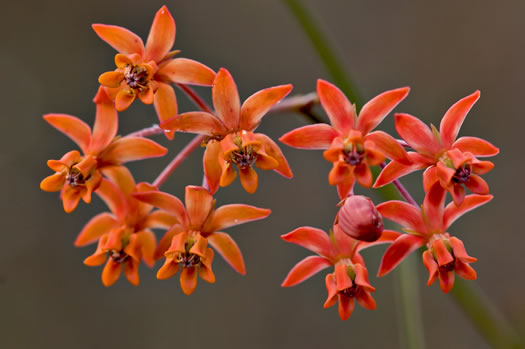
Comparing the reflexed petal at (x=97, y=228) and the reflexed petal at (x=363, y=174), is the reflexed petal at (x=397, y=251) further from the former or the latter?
the reflexed petal at (x=97, y=228)

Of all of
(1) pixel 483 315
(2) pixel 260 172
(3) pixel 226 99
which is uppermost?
(2) pixel 260 172

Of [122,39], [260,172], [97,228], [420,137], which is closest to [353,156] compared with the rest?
[420,137]

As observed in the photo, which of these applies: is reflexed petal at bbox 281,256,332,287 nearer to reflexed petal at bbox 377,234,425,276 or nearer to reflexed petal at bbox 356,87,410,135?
reflexed petal at bbox 377,234,425,276

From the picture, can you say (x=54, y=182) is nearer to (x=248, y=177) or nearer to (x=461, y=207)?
(x=248, y=177)

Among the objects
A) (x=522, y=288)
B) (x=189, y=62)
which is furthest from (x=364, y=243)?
(x=522, y=288)

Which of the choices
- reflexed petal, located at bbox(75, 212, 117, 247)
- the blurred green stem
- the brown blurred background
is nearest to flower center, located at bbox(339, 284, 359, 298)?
the blurred green stem

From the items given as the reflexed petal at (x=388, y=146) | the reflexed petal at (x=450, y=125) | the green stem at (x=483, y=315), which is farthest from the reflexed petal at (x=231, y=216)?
the green stem at (x=483, y=315)

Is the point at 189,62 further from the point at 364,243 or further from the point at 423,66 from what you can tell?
the point at 423,66

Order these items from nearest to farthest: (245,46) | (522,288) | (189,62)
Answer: (189,62) < (522,288) < (245,46)

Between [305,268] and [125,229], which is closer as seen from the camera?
[305,268]
